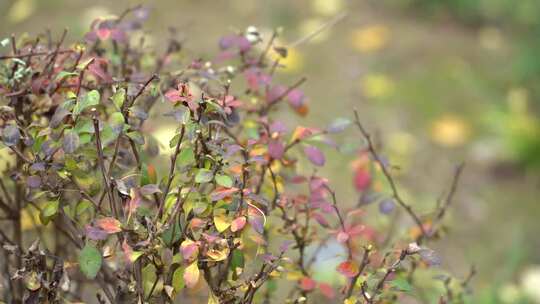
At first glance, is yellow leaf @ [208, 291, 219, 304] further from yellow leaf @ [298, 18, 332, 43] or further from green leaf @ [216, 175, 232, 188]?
yellow leaf @ [298, 18, 332, 43]

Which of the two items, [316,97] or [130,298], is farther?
[316,97]

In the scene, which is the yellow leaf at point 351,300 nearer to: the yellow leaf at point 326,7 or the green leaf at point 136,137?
the green leaf at point 136,137

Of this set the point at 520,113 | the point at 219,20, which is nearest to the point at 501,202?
the point at 520,113

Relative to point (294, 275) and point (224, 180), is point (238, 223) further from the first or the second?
point (294, 275)

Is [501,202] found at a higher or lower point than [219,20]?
lower

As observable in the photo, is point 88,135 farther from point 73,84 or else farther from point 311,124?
point 311,124

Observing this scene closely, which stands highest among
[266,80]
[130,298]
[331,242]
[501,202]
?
[266,80]

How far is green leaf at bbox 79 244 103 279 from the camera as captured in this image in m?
1.35

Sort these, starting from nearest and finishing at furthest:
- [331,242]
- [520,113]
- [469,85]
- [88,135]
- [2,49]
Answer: [88,135] → [2,49] → [331,242] → [520,113] → [469,85]

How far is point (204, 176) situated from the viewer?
4.41 feet

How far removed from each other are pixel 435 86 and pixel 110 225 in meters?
3.41

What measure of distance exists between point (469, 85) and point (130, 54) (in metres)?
2.93

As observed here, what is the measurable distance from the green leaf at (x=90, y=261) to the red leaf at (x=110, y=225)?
0.05m

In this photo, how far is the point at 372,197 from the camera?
1.92 m
